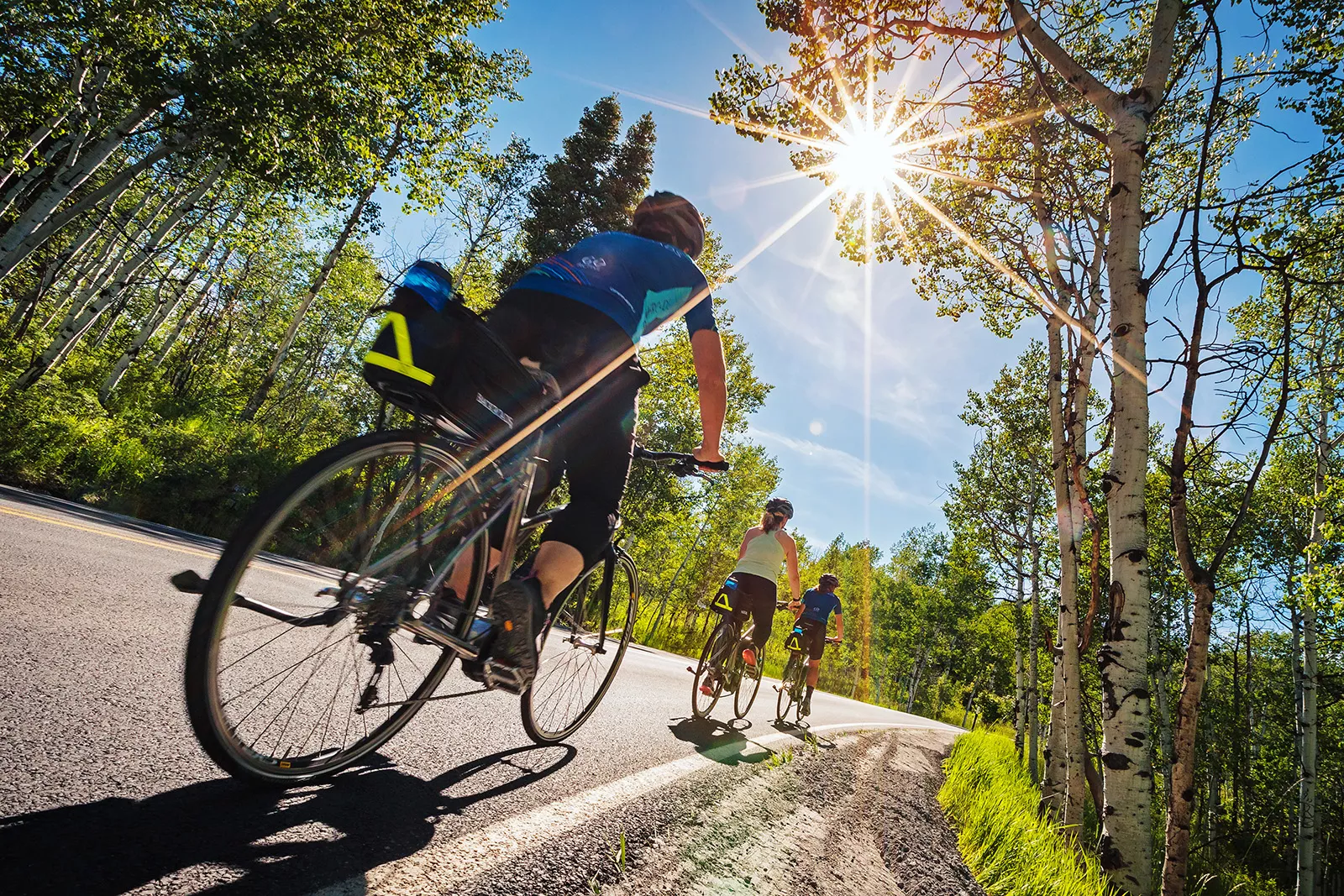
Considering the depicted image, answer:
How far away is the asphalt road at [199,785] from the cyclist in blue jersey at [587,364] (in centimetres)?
50

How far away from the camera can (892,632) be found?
42906 mm

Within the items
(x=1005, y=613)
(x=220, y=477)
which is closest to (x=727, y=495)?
(x=1005, y=613)

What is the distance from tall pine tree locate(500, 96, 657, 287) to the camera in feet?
65.7

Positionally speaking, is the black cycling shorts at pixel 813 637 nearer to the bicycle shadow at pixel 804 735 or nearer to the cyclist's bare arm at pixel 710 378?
the bicycle shadow at pixel 804 735

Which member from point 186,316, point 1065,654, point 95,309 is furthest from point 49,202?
point 1065,654

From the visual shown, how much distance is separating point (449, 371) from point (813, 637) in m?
7.60

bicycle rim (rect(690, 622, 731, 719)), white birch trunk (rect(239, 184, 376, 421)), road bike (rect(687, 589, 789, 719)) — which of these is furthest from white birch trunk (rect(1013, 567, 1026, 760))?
white birch trunk (rect(239, 184, 376, 421))

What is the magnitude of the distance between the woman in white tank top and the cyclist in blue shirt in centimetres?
A: 214

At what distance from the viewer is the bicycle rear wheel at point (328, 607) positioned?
55.2 inches

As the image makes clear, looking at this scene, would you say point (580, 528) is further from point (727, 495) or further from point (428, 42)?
point (727, 495)

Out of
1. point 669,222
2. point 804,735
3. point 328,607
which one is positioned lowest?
point 804,735

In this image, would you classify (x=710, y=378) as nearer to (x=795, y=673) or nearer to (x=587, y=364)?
(x=587, y=364)

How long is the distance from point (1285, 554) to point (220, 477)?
31.1 m

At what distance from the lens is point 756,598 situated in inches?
230
